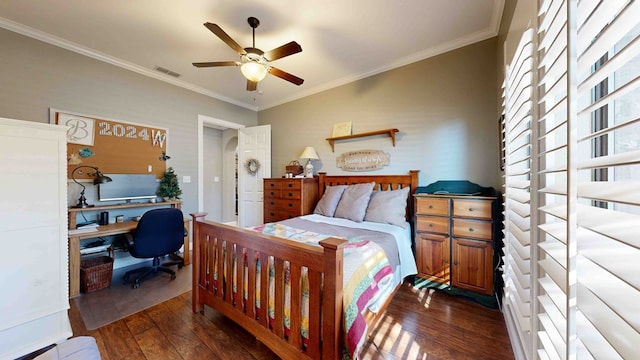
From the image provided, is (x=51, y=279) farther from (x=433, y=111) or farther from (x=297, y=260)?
(x=433, y=111)

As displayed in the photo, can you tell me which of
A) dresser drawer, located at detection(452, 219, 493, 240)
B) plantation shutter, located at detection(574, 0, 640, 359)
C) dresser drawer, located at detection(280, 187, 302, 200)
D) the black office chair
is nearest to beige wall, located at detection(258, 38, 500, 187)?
dresser drawer, located at detection(452, 219, 493, 240)

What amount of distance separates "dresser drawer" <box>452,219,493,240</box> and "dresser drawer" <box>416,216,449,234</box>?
0.08 m

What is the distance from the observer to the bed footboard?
1158 millimetres

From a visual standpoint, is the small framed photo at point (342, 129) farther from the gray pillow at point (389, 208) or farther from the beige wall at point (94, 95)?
the beige wall at point (94, 95)

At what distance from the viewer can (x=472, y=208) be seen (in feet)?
6.93

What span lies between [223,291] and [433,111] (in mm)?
2913

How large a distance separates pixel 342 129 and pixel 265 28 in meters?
1.68

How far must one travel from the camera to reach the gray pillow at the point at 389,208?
2471 millimetres

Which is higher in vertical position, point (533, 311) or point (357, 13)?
point (357, 13)

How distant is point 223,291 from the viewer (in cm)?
181

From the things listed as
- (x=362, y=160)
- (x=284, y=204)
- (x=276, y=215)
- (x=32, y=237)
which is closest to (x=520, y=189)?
(x=362, y=160)

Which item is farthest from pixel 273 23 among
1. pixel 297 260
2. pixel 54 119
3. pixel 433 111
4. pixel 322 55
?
pixel 54 119

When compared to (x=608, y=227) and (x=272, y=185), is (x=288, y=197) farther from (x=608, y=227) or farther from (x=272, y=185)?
(x=608, y=227)

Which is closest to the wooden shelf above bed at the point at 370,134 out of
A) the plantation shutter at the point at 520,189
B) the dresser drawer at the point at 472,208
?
the dresser drawer at the point at 472,208
